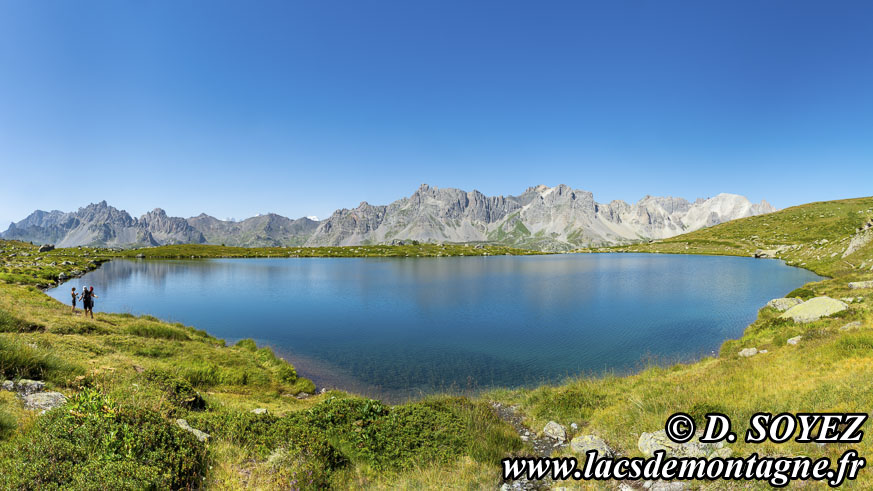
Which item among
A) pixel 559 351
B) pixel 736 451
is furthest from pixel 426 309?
pixel 736 451

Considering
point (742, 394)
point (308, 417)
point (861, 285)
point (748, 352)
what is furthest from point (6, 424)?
point (861, 285)

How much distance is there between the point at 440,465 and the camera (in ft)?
37.2

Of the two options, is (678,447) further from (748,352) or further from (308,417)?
(748,352)

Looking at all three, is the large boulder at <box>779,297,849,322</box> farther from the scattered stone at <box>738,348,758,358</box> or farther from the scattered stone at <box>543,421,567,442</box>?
the scattered stone at <box>543,421,567,442</box>

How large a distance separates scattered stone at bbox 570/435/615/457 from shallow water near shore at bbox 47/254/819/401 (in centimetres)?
1280

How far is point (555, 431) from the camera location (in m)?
15.5

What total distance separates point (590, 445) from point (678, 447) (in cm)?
289

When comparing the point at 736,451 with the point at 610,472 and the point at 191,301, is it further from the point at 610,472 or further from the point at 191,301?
the point at 191,301

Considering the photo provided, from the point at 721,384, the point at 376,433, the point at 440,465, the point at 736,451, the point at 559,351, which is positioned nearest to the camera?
the point at 736,451

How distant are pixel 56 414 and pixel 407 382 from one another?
21.5m

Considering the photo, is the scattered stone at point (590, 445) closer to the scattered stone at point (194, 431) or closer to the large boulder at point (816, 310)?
the scattered stone at point (194, 431)

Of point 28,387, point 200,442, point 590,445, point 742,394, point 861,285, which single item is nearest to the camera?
point 200,442

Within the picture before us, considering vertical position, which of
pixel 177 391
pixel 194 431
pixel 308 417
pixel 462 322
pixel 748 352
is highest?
pixel 194 431
